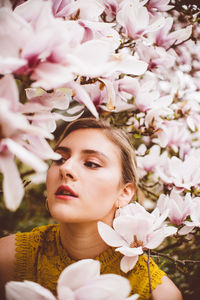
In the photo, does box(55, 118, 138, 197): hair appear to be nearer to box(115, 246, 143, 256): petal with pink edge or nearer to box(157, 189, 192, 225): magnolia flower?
box(157, 189, 192, 225): magnolia flower

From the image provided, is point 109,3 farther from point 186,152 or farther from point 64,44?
point 186,152

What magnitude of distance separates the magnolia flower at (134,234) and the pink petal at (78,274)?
221 mm

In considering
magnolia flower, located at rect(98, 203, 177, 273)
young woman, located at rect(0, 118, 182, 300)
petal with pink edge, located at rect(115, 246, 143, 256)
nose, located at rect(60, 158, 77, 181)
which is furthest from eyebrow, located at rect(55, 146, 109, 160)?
petal with pink edge, located at rect(115, 246, 143, 256)

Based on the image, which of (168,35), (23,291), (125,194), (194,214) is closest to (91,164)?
(125,194)

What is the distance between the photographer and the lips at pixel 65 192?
35.3 inches

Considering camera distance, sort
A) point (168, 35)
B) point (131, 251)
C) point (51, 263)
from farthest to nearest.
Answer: point (168, 35)
point (51, 263)
point (131, 251)

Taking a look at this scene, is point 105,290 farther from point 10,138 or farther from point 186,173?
point 186,173

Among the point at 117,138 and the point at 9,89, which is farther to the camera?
the point at 117,138

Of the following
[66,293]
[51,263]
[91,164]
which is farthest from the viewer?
[51,263]

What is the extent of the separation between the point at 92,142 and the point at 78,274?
0.57m

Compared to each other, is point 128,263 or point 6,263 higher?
point 128,263

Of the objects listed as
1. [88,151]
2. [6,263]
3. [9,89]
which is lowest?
[6,263]

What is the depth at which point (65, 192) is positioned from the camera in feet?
2.97

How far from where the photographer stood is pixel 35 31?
19.9 inches
